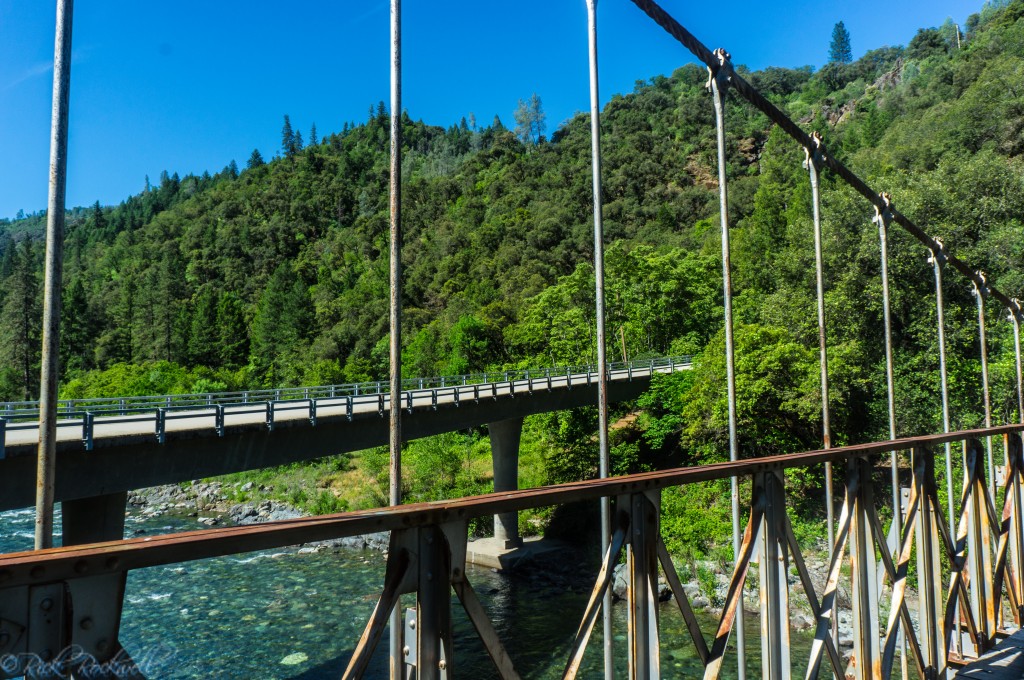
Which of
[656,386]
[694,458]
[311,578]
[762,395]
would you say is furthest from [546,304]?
[311,578]

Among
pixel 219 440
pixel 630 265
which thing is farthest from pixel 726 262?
pixel 630 265

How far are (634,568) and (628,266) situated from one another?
134 feet

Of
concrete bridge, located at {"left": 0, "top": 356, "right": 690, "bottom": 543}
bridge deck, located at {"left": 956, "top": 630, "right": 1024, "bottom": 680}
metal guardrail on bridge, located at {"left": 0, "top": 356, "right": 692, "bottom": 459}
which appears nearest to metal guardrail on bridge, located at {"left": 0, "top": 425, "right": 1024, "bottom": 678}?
bridge deck, located at {"left": 956, "top": 630, "right": 1024, "bottom": 680}

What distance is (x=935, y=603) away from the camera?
5.27 m

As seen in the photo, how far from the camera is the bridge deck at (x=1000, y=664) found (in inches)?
202

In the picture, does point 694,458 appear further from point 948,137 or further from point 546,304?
point 948,137

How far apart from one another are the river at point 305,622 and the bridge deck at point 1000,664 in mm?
11819

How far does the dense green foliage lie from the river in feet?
24.3

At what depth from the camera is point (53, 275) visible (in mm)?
5672

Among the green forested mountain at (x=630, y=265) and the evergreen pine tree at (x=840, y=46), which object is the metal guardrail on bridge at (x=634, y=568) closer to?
the green forested mountain at (x=630, y=265)

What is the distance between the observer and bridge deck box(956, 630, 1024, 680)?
5.14 meters

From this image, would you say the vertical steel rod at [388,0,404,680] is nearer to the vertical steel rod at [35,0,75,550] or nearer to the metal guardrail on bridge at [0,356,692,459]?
the vertical steel rod at [35,0,75,550]

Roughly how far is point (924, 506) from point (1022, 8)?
9108 cm

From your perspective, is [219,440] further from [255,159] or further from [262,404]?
[255,159]
